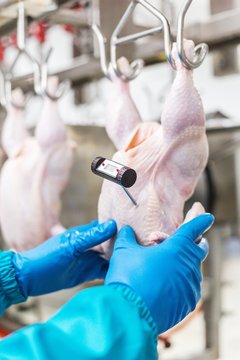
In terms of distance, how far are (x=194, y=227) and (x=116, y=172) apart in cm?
16

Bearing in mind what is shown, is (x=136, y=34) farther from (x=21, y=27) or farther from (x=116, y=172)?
(x=21, y=27)

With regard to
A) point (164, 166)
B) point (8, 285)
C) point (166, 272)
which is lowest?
point (8, 285)

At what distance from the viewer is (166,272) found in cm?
75

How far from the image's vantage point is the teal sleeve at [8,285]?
A: 0.98 meters

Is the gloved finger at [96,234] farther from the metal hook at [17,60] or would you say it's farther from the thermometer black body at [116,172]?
the metal hook at [17,60]

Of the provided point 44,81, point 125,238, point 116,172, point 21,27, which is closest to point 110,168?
point 116,172

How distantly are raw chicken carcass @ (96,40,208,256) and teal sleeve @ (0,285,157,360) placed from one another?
0.66ft

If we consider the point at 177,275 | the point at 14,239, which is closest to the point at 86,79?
the point at 14,239

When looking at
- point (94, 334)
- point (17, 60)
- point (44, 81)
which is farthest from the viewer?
point (17, 60)

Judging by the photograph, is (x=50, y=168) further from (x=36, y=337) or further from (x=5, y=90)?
(x=36, y=337)

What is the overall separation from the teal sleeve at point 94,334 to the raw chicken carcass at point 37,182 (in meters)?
0.65

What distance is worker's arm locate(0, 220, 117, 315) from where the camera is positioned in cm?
98

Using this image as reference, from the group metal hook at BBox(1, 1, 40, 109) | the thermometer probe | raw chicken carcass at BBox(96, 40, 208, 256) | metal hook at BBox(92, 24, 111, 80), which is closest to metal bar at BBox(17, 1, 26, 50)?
metal hook at BBox(1, 1, 40, 109)

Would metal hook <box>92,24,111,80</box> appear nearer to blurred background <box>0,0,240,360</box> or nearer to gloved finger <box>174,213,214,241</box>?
blurred background <box>0,0,240,360</box>
